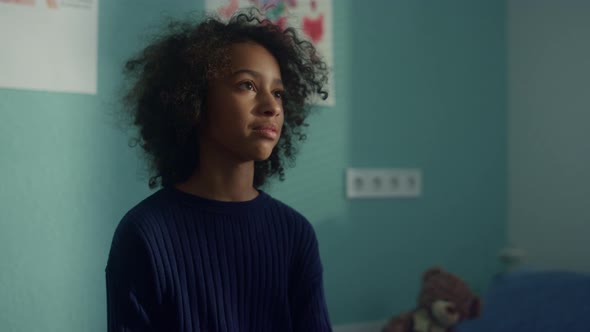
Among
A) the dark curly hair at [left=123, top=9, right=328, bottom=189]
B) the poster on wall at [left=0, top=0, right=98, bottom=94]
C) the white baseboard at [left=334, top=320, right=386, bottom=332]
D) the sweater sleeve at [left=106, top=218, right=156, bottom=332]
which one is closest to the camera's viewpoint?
the sweater sleeve at [left=106, top=218, right=156, bottom=332]

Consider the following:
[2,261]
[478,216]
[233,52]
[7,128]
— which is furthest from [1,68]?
[478,216]

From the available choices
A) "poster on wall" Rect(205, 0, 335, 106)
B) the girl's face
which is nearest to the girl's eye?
the girl's face

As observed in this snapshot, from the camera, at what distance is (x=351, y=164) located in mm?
1962

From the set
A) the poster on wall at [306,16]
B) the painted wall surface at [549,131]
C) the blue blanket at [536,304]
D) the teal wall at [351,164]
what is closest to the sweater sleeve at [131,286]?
the teal wall at [351,164]

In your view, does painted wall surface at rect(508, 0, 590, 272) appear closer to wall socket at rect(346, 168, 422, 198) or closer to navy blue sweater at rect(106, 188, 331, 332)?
wall socket at rect(346, 168, 422, 198)

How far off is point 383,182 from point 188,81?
1090mm

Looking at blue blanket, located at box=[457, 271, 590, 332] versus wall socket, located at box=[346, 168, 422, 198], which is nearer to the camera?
blue blanket, located at box=[457, 271, 590, 332]

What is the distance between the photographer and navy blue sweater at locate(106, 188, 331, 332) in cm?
96

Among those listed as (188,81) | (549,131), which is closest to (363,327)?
(549,131)

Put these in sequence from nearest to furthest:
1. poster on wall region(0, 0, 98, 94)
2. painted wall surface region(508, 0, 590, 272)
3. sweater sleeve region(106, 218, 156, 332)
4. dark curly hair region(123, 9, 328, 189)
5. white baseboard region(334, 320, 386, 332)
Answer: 1. sweater sleeve region(106, 218, 156, 332)
2. dark curly hair region(123, 9, 328, 189)
3. poster on wall region(0, 0, 98, 94)
4. white baseboard region(334, 320, 386, 332)
5. painted wall surface region(508, 0, 590, 272)

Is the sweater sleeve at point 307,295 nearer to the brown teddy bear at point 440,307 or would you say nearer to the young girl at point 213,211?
the young girl at point 213,211

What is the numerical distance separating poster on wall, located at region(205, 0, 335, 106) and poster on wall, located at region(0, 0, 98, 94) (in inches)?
14.5

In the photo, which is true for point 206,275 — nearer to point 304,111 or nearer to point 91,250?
point 304,111

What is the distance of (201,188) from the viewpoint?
41.5 inches
